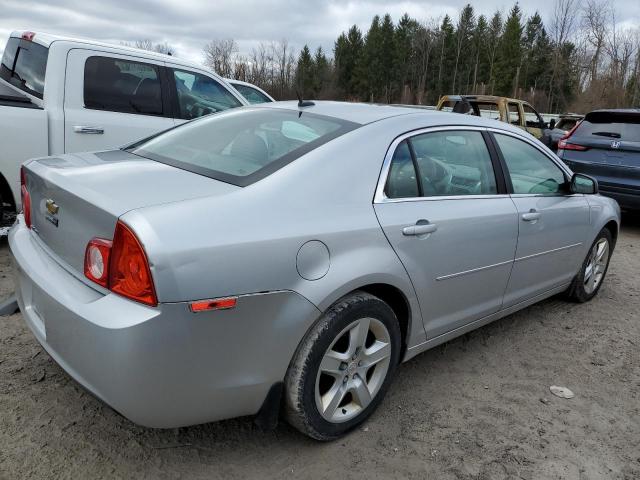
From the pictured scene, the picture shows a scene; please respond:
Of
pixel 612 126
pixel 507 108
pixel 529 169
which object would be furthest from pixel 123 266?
pixel 507 108

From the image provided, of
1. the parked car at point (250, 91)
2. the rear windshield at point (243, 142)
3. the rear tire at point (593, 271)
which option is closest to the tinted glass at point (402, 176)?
the rear windshield at point (243, 142)

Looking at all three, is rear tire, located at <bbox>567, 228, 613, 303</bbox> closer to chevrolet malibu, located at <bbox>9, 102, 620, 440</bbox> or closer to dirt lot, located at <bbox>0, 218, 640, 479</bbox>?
dirt lot, located at <bbox>0, 218, 640, 479</bbox>

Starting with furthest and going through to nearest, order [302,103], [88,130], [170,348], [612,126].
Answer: [612,126]
[88,130]
[302,103]
[170,348]

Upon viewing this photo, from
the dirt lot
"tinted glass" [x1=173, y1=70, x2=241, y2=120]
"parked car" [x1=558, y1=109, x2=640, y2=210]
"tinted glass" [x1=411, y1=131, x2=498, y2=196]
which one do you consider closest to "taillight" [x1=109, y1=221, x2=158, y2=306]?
the dirt lot

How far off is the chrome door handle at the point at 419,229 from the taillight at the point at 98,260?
1297 millimetres

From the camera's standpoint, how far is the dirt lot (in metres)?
2.31

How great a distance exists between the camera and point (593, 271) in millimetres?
4543

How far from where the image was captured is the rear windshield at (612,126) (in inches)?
278

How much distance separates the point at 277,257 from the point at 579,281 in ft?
10.5

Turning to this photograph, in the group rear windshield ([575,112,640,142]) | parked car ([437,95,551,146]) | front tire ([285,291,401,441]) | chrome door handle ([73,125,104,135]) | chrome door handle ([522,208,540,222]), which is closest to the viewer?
front tire ([285,291,401,441])

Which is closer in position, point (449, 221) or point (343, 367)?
point (343, 367)

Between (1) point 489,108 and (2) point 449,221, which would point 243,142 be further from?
(1) point 489,108

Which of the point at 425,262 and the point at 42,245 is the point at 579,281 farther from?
the point at 42,245

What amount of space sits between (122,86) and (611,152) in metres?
6.01
